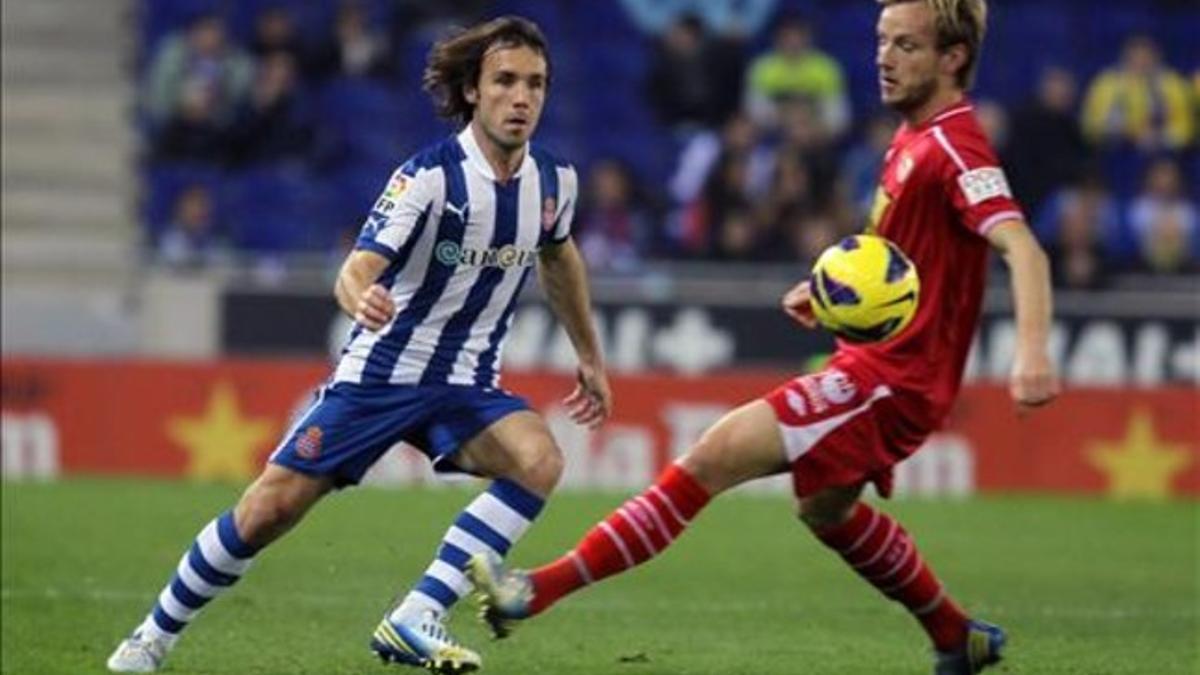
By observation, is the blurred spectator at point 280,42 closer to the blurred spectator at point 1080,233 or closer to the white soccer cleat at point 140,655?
the blurred spectator at point 1080,233

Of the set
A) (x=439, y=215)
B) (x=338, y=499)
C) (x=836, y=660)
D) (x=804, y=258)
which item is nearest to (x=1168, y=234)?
(x=804, y=258)

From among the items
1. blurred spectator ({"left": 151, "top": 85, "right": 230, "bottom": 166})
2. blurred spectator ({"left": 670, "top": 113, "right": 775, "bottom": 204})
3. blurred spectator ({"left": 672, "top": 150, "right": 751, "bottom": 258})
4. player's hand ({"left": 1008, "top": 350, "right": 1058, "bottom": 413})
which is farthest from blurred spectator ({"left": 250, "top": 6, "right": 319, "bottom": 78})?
player's hand ({"left": 1008, "top": 350, "right": 1058, "bottom": 413})

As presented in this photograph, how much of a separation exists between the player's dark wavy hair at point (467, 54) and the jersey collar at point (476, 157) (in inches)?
4.8

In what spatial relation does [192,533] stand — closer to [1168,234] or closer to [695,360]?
[695,360]

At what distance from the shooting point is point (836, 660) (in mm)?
10172

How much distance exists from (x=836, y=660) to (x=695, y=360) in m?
9.56

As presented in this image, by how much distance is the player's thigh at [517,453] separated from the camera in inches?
356

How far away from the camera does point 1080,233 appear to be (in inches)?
797

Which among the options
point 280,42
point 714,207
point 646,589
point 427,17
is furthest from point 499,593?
point 427,17

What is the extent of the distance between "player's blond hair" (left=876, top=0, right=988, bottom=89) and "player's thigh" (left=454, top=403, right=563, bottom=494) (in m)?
1.64

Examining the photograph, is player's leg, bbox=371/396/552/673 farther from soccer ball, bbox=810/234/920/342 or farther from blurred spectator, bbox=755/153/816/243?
blurred spectator, bbox=755/153/816/243

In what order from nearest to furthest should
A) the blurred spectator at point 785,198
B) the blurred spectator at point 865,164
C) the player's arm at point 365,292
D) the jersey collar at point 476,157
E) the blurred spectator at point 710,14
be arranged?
the player's arm at point 365,292, the jersey collar at point 476,157, the blurred spectator at point 785,198, the blurred spectator at point 865,164, the blurred spectator at point 710,14

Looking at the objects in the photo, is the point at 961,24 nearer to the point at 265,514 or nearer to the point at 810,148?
the point at 265,514

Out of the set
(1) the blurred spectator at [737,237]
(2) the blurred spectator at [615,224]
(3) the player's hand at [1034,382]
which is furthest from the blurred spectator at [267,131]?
(3) the player's hand at [1034,382]
